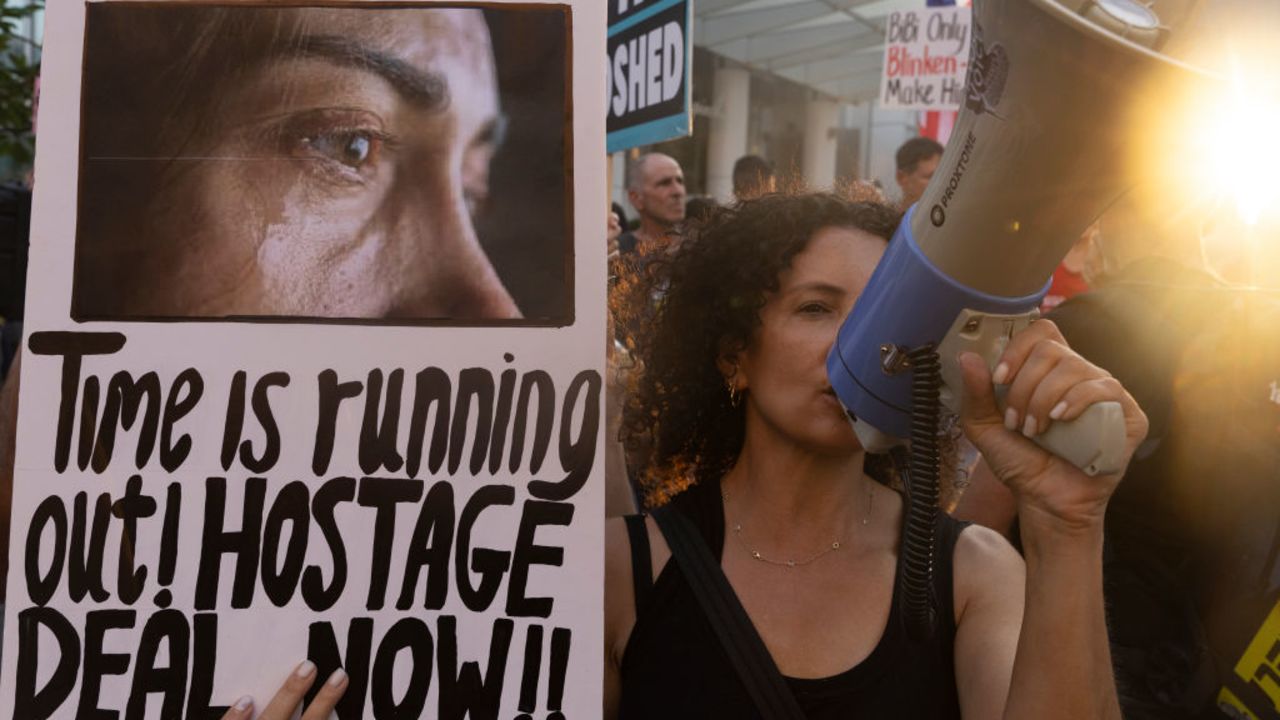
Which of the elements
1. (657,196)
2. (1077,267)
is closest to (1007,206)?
(1077,267)

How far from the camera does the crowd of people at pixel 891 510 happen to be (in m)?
1.30

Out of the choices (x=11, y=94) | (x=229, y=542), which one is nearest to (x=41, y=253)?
(x=229, y=542)

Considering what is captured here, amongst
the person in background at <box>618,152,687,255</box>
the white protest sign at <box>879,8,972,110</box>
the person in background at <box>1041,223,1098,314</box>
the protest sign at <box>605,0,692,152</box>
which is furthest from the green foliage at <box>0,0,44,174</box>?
the white protest sign at <box>879,8,972,110</box>

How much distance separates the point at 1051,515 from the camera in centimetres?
126

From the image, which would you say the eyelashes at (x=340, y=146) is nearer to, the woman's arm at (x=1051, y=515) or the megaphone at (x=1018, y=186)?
the megaphone at (x=1018, y=186)

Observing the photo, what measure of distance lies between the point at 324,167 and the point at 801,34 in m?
13.7

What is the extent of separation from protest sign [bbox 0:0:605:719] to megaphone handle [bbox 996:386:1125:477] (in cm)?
53

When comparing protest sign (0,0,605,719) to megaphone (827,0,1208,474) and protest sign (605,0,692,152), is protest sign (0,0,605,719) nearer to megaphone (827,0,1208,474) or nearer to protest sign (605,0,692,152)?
megaphone (827,0,1208,474)

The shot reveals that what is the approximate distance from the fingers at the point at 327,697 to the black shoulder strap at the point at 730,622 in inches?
19.0

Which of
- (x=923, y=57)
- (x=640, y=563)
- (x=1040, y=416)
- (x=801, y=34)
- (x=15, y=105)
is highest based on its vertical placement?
(x=801, y=34)

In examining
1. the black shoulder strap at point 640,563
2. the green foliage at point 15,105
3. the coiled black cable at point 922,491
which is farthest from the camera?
the green foliage at point 15,105

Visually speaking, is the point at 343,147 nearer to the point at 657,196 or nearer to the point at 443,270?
the point at 443,270

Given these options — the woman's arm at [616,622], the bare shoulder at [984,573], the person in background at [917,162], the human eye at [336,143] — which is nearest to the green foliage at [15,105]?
the person in background at [917,162]

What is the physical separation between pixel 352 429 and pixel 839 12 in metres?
13.1
